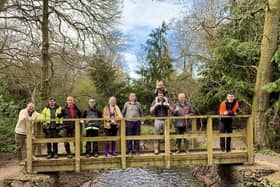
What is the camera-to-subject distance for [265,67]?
12.1 metres

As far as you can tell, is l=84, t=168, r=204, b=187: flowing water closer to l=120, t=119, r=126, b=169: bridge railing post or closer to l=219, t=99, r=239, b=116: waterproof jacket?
l=120, t=119, r=126, b=169: bridge railing post

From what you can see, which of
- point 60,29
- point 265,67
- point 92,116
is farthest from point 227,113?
point 60,29

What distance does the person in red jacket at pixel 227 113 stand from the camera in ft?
29.5

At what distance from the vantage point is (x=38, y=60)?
1395 cm

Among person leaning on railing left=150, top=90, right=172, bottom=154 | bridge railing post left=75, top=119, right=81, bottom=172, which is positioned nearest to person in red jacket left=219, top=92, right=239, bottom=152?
person leaning on railing left=150, top=90, right=172, bottom=154

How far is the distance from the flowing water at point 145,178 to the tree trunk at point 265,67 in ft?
8.84

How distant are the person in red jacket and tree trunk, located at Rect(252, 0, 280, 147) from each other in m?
3.20

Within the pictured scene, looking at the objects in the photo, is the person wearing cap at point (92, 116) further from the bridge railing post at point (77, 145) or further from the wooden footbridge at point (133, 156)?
the bridge railing post at point (77, 145)

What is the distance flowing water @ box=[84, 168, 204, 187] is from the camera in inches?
448

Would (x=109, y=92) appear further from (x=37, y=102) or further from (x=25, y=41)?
(x=25, y=41)

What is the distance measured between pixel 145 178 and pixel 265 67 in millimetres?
5158

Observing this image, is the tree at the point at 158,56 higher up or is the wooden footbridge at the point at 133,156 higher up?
the tree at the point at 158,56

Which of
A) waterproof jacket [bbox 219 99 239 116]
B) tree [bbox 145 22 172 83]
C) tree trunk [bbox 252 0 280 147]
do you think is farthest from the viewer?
tree [bbox 145 22 172 83]

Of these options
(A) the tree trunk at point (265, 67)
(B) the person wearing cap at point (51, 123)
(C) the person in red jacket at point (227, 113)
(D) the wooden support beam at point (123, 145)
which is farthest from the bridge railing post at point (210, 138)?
(A) the tree trunk at point (265, 67)
